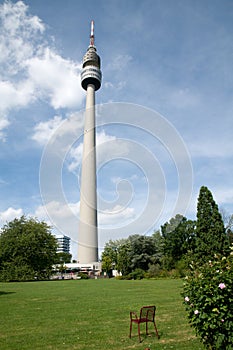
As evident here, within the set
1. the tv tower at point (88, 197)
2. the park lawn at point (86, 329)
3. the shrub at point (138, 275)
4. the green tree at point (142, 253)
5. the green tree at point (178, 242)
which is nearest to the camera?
the park lawn at point (86, 329)

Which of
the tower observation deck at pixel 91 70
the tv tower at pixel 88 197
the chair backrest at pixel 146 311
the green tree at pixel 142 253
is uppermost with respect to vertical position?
the tower observation deck at pixel 91 70

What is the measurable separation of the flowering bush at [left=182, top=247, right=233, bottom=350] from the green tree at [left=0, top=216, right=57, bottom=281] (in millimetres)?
40713

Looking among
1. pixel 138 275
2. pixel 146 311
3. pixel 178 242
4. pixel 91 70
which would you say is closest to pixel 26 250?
pixel 138 275

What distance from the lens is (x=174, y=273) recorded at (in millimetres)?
35719

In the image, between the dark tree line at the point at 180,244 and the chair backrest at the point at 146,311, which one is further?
the dark tree line at the point at 180,244

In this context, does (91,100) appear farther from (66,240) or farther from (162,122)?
(66,240)

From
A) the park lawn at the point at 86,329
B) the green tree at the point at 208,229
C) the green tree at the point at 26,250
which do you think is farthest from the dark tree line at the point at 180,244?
the park lawn at the point at 86,329

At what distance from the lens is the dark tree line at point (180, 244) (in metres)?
32.3

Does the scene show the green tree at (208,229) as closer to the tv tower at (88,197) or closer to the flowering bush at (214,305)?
the flowering bush at (214,305)

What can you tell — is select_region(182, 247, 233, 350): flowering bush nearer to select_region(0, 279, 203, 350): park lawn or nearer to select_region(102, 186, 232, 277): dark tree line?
select_region(0, 279, 203, 350): park lawn

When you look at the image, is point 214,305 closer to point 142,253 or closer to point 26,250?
point 142,253

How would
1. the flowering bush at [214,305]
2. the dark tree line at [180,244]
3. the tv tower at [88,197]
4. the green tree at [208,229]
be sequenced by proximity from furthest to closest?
the tv tower at [88,197] → the dark tree line at [180,244] → the green tree at [208,229] → the flowering bush at [214,305]

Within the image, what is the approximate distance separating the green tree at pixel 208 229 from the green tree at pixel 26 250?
77.9ft

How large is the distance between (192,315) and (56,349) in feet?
11.6
